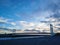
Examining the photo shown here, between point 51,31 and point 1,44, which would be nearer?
point 1,44

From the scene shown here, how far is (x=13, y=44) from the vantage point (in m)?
9.85

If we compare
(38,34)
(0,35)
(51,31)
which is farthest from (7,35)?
(51,31)

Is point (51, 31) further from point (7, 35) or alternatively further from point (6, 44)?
point (6, 44)

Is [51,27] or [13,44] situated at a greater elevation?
[51,27]

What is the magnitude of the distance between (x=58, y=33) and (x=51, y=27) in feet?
4.01

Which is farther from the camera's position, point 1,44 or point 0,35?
point 0,35

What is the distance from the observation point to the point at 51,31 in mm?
16047

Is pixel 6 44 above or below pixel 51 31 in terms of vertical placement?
below

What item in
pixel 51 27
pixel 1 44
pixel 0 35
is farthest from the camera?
pixel 0 35

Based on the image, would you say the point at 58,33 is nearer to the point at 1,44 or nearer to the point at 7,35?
the point at 7,35

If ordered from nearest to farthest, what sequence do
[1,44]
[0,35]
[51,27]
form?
[1,44]
[51,27]
[0,35]

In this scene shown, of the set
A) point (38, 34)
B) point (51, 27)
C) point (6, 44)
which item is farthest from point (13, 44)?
point (38, 34)

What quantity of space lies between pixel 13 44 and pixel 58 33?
7820 millimetres

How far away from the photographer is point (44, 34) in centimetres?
1770
